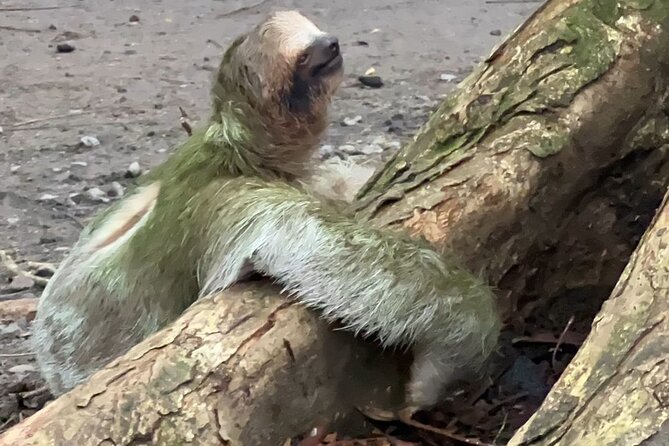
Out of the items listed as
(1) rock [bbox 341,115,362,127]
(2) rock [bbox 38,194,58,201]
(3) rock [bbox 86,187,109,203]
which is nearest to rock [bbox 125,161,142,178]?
(3) rock [bbox 86,187,109,203]

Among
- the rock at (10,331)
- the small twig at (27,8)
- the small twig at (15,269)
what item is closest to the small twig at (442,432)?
the rock at (10,331)

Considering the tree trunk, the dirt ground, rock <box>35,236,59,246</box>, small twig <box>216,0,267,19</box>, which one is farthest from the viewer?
small twig <box>216,0,267,19</box>

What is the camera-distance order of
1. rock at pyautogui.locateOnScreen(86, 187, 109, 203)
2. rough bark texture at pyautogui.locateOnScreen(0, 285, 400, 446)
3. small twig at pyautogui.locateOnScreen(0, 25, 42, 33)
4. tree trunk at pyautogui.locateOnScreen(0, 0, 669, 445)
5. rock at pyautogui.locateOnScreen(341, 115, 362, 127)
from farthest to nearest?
small twig at pyautogui.locateOnScreen(0, 25, 42, 33), rock at pyautogui.locateOnScreen(341, 115, 362, 127), rock at pyautogui.locateOnScreen(86, 187, 109, 203), tree trunk at pyautogui.locateOnScreen(0, 0, 669, 445), rough bark texture at pyautogui.locateOnScreen(0, 285, 400, 446)

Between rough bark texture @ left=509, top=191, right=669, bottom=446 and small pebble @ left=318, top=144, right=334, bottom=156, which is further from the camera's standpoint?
small pebble @ left=318, top=144, right=334, bottom=156

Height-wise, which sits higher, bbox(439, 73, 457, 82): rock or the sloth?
the sloth

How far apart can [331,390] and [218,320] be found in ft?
0.76

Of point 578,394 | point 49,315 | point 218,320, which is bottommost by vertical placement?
point 49,315

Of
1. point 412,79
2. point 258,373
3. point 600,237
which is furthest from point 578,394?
point 412,79

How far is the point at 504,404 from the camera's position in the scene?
171 centimetres

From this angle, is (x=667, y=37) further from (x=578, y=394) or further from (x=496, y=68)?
(x=578, y=394)

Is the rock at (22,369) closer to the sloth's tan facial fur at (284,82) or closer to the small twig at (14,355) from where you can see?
the small twig at (14,355)

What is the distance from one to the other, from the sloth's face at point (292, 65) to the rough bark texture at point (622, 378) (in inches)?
32.0

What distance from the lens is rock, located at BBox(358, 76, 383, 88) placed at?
474 cm

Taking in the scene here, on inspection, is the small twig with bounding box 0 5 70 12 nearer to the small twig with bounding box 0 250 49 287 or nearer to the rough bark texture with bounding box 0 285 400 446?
the small twig with bounding box 0 250 49 287
